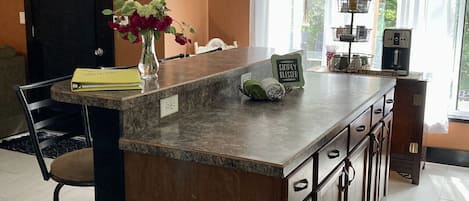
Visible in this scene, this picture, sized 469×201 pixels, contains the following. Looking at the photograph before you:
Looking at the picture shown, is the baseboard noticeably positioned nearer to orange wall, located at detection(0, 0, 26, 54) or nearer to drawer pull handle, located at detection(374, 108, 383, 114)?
drawer pull handle, located at detection(374, 108, 383, 114)

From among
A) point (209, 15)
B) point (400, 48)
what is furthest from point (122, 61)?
point (400, 48)

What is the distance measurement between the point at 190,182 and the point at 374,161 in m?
1.50

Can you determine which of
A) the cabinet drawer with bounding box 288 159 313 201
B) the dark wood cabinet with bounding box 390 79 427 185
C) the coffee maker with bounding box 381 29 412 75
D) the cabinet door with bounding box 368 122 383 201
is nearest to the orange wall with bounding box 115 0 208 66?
the coffee maker with bounding box 381 29 412 75

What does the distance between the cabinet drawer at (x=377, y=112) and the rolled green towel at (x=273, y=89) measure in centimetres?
58

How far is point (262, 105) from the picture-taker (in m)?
2.62

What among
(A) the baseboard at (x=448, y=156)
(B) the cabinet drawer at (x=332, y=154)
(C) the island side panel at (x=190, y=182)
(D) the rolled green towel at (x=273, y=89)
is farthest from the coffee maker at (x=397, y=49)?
(C) the island side panel at (x=190, y=182)

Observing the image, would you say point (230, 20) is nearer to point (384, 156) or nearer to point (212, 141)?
point (384, 156)

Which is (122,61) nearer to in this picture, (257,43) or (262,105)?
(257,43)

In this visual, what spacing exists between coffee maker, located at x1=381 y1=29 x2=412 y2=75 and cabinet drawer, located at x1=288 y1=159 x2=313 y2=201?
244 centimetres

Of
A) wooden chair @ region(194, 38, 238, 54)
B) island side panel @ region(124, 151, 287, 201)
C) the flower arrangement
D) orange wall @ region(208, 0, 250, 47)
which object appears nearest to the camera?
island side panel @ region(124, 151, 287, 201)

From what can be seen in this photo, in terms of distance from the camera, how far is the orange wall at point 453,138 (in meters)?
4.63

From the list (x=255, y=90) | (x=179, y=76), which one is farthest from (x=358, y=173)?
(x=179, y=76)

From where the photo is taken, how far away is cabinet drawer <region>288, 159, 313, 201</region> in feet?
5.92

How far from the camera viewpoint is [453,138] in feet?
15.3
